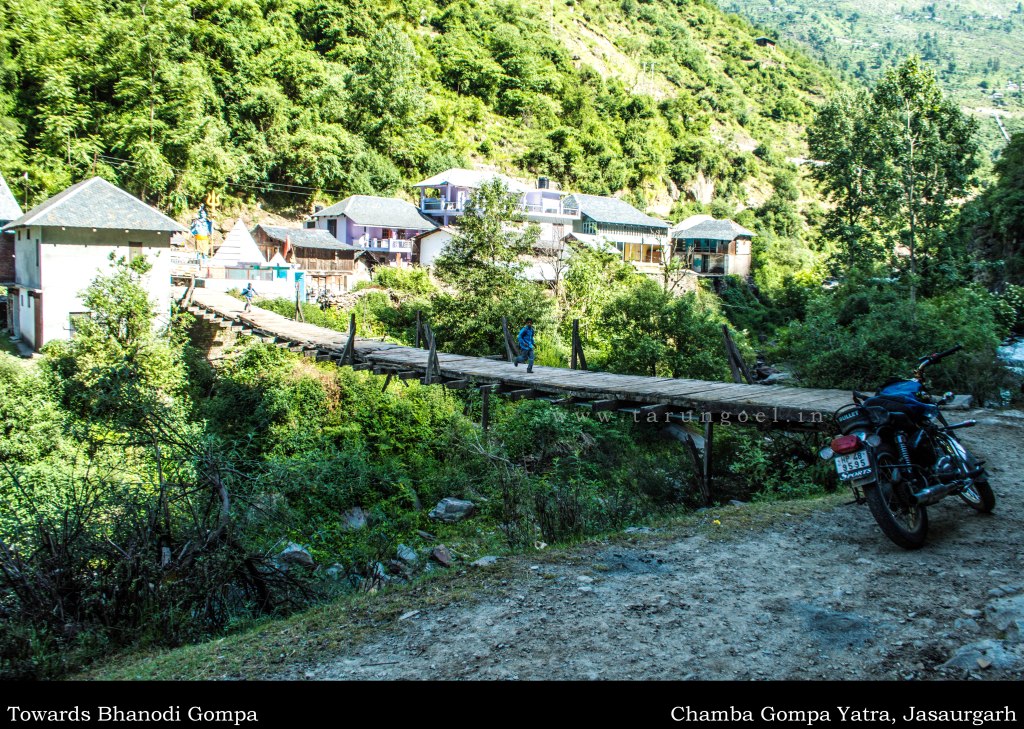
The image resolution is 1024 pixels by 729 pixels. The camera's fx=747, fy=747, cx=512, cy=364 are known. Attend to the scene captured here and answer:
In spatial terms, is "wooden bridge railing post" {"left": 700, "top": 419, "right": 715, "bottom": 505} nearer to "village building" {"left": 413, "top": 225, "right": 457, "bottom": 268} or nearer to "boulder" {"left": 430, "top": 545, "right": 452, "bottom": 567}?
"boulder" {"left": 430, "top": 545, "right": 452, "bottom": 567}

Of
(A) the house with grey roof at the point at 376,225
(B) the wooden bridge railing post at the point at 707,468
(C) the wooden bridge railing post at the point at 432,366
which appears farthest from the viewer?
(A) the house with grey roof at the point at 376,225

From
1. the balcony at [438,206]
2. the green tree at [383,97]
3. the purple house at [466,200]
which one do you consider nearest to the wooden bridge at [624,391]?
the balcony at [438,206]

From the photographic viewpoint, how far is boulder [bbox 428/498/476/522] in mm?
12017

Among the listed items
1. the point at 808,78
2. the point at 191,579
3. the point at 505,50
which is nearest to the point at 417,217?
the point at 505,50

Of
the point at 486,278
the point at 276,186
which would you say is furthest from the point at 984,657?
the point at 276,186

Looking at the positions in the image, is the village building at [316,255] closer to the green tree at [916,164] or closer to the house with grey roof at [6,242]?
the house with grey roof at [6,242]

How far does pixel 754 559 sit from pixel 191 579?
3437 mm

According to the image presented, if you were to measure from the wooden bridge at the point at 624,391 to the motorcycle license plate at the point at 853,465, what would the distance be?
9.06 feet

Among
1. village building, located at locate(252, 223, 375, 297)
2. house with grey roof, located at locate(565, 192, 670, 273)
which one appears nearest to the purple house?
house with grey roof, located at locate(565, 192, 670, 273)

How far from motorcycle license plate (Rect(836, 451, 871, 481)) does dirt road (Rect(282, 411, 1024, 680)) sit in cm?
47

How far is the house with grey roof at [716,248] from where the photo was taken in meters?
41.0

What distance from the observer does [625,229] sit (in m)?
43.0
